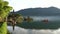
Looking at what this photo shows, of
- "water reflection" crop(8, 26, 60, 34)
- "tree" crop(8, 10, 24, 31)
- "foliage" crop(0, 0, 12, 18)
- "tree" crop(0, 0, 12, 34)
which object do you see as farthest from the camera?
"water reflection" crop(8, 26, 60, 34)

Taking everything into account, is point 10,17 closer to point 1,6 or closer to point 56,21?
point 1,6

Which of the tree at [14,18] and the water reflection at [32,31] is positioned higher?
the tree at [14,18]

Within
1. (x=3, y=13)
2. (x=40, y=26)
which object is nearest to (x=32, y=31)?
(x=40, y=26)

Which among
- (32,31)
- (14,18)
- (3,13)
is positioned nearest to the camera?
(3,13)

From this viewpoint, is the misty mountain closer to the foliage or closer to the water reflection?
the water reflection

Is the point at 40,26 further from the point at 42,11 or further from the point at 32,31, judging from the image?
the point at 42,11

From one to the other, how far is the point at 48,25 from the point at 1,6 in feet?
4.60

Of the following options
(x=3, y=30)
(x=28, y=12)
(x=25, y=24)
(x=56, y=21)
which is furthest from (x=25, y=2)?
(x=3, y=30)

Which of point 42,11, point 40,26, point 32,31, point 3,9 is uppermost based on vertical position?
point 3,9

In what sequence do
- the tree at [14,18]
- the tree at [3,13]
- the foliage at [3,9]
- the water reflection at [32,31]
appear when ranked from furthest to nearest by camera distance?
the water reflection at [32,31] → the tree at [14,18] → the foliage at [3,9] → the tree at [3,13]

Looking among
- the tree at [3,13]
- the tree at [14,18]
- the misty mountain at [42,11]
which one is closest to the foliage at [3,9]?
the tree at [3,13]

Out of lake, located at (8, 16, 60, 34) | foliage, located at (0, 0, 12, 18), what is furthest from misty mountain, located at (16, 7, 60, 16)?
foliage, located at (0, 0, 12, 18)

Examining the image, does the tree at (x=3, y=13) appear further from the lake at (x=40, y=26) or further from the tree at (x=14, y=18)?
the lake at (x=40, y=26)

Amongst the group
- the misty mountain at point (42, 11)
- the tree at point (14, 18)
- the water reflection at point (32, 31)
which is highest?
the misty mountain at point (42, 11)
